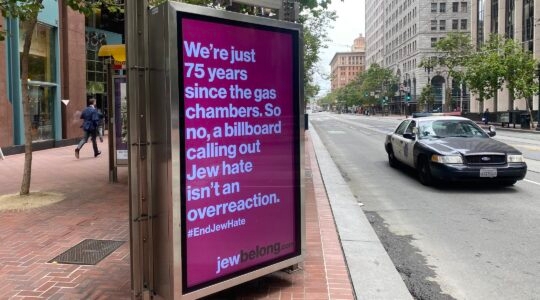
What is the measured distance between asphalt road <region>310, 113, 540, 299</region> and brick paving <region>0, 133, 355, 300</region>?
32.9 inches

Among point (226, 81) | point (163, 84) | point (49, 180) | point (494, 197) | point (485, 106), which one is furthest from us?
point (485, 106)

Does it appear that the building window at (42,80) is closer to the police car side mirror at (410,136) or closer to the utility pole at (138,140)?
the police car side mirror at (410,136)

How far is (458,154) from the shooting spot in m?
10.0

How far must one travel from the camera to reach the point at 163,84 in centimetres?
358

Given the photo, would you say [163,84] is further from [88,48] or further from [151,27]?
[88,48]

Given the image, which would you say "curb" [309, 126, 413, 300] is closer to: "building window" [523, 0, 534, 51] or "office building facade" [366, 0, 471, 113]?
"building window" [523, 0, 534, 51]

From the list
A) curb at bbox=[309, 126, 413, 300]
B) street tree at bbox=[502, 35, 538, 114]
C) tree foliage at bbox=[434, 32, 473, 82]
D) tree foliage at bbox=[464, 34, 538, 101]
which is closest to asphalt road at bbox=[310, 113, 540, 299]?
curb at bbox=[309, 126, 413, 300]

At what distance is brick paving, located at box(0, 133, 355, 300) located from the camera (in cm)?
455

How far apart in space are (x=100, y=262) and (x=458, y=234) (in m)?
4.60

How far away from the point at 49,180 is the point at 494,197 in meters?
9.02

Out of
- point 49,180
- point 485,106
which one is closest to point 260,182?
point 49,180

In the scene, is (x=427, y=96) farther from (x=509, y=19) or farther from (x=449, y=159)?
(x=449, y=159)

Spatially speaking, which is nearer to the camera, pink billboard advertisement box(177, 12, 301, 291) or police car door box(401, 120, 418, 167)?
pink billboard advertisement box(177, 12, 301, 291)

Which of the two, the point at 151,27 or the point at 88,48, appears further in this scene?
the point at 88,48
